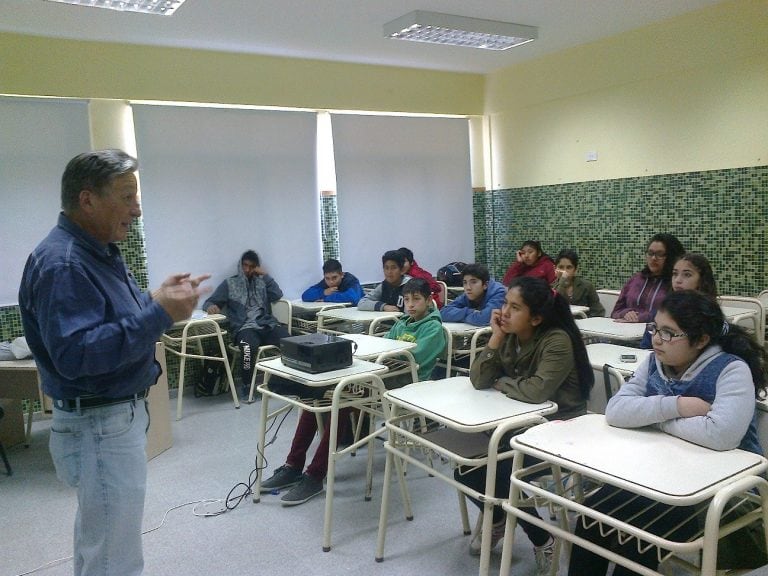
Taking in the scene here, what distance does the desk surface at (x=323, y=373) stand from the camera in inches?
101

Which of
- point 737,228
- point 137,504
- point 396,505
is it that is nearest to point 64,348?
point 137,504

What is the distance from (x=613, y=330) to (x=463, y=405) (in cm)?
165

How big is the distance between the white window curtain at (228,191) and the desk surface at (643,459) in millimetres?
4098

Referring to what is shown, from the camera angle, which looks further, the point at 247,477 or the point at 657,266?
the point at 657,266

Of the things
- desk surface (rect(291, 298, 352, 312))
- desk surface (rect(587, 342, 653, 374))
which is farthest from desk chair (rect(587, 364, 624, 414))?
desk surface (rect(291, 298, 352, 312))

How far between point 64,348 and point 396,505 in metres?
1.89

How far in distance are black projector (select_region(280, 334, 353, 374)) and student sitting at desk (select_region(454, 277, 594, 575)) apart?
63 centimetres

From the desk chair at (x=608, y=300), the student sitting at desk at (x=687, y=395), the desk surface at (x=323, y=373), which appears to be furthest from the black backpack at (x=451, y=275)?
the student sitting at desk at (x=687, y=395)

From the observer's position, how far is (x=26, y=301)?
1.60 m

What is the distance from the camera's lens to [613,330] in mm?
3451

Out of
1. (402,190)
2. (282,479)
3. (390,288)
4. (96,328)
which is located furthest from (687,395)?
(402,190)

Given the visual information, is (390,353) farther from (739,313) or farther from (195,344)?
(195,344)

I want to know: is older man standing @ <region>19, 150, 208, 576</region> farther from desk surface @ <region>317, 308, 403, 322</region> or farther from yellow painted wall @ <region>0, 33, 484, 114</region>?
yellow painted wall @ <region>0, 33, 484, 114</region>

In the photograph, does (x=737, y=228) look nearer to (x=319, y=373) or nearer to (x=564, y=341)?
(x=564, y=341)
